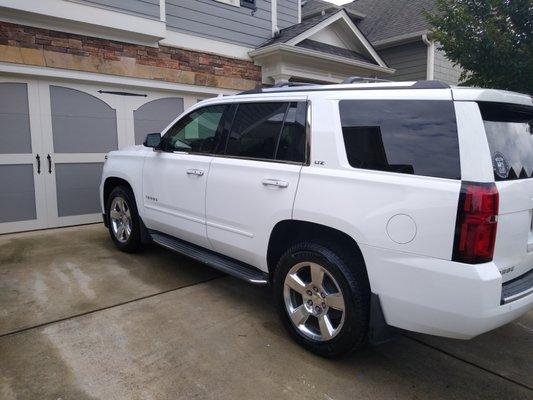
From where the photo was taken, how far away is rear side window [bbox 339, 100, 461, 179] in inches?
98.3

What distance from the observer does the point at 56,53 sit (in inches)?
249

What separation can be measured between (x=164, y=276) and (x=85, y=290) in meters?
0.79

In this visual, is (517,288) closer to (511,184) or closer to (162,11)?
(511,184)

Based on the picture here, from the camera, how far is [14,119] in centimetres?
620

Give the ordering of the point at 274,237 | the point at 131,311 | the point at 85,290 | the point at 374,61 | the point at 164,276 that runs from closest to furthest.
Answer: the point at 274,237 → the point at 131,311 → the point at 85,290 → the point at 164,276 → the point at 374,61

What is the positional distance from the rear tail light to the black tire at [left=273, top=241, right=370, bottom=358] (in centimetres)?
67

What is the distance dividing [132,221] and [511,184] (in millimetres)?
3952

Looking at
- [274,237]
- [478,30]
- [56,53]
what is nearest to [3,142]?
[56,53]

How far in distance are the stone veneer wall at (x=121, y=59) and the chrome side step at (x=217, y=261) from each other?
3388 millimetres

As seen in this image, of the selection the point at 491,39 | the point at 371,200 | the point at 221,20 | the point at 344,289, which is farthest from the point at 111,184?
the point at 491,39

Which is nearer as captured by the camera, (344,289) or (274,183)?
(344,289)

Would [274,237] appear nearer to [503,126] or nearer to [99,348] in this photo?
[99,348]

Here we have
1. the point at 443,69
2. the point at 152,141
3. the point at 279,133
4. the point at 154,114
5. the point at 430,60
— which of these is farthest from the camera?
the point at 443,69

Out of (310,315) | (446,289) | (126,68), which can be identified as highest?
(126,68)
